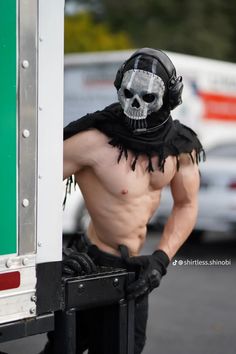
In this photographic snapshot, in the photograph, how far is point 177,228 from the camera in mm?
3240

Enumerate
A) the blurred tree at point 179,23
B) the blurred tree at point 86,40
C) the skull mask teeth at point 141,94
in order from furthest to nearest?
the blurred tree at point 179,23, the blurred tree at point 86,40, the skull mask teeth at point 141,94

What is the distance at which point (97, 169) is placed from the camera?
115 inches

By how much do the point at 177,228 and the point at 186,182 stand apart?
21 centimetres

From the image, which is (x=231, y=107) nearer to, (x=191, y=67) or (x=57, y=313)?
(x=191, y=67)

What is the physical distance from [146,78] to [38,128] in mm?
795

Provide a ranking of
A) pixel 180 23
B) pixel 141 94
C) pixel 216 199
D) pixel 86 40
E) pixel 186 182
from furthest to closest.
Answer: pixel 180 23
pixel 86 40
pixel 216 199
pixel 186 182
pixel 141 94

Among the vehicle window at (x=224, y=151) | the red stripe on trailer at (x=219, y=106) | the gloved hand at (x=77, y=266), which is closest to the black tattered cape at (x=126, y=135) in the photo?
the gloved hand at (x=77, y=266)

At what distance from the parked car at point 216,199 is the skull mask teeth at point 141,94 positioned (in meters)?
5.69

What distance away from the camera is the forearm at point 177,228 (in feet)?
10.5

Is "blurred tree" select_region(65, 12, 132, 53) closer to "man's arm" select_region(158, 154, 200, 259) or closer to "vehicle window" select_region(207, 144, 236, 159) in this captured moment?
"vehicle window" select_region(207, 144, 236, 159)

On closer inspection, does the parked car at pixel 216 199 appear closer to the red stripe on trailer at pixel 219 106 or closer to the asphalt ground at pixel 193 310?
the asphalt ground at pixel 193 310

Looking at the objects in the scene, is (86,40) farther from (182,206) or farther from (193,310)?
(182,206)

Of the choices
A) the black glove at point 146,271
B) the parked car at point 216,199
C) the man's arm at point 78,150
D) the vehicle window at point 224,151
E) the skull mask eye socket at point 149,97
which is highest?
the skull mask eye socket at point 149,97

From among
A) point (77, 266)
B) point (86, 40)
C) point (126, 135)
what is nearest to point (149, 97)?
point (126, 135)
